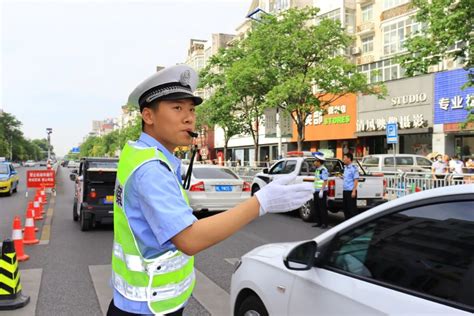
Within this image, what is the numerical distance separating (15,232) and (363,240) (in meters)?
6.25

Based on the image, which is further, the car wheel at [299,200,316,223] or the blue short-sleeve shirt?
the car wheel at [299,200,316,223]

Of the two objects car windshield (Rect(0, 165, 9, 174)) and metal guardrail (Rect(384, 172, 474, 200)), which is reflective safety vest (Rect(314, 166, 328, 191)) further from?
car windshield (Rect(0, 165, 9, 174))

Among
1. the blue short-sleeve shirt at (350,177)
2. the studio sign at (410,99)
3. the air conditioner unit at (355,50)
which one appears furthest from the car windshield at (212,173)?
the air conditioner unit at (355,50)

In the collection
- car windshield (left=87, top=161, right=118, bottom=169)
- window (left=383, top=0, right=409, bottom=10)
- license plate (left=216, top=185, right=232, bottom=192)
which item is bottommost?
license plate (left=216, top=185, right=232, bottom=192)

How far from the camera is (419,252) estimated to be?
6.97 ft

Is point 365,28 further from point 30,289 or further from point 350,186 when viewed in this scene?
point 30,289

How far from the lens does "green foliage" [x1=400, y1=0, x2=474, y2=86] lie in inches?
477

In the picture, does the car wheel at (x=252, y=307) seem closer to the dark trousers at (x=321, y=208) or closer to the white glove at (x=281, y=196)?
the white glove at (x=281, y=196)

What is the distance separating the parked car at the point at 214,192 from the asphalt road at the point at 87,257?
3.09 ft

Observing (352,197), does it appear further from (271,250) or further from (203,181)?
(271,250)

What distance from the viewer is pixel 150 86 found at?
181 cm

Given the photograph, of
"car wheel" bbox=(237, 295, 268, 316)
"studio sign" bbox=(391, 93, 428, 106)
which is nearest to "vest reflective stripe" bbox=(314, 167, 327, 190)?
"car wheel" bbox=(237, 295, 268, 316)

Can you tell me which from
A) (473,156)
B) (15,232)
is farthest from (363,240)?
(473,156)

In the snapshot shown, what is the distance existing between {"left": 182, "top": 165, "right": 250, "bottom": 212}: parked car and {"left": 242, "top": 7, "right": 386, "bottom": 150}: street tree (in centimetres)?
1047
